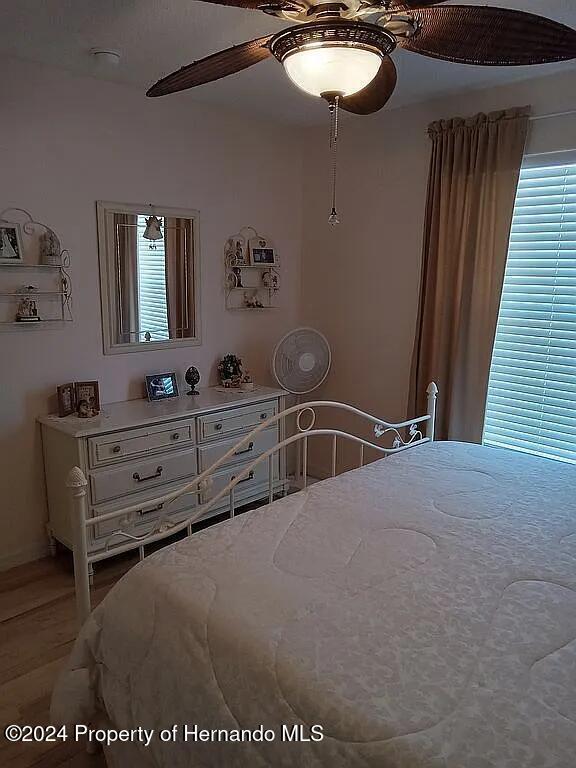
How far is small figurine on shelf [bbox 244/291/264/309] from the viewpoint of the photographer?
12.8 ft

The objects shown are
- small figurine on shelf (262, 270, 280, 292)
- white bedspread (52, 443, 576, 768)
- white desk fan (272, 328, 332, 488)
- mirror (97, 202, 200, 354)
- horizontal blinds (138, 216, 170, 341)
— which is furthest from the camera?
small figurine on shelf (262, 270, 280, 292)

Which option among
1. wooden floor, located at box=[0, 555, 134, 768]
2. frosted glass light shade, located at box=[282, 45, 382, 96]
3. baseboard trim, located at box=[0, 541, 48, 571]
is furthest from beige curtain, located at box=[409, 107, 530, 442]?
baseboard trim, located at box=[0, 541, 48, 571]

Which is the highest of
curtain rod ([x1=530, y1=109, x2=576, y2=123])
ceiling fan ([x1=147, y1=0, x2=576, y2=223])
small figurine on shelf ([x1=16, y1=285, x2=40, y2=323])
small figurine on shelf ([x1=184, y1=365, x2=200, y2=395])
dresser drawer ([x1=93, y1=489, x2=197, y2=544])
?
curtain rod ([x1=530, y1=109, x2=576, y2=123])

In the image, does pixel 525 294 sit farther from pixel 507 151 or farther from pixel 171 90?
pixel 171 90

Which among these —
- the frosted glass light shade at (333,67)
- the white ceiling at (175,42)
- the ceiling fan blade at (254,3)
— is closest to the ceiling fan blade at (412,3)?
the frosted glass light shade at (333,67)

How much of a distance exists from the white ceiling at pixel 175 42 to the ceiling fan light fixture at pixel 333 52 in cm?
88

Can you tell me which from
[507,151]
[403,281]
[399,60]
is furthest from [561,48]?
[403,281]

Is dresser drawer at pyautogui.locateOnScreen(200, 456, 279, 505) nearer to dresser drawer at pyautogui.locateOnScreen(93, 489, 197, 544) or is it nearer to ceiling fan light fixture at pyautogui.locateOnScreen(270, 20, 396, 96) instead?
dresser drawer at pyautogui.locateOnScreen(93, 489, 197, 544)

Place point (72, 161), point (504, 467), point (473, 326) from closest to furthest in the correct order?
1. point (504, 467)
2. point (72, 161)
3. point (473, 326)

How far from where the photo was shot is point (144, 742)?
4.57ft

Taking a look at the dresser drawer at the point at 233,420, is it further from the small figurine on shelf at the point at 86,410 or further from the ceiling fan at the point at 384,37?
the ceiling fan at the point at 384,37

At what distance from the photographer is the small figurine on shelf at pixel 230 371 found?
12.2ft

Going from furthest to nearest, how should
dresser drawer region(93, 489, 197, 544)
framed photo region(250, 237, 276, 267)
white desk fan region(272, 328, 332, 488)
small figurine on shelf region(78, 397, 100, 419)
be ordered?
framed photo region(250, 237, 276, 267) < white desk fan region(272, 328, 332, 488) < small figurine on shelf region(78, 397, 100, 419) < dresser drawer region(93, 489, 197, 544)

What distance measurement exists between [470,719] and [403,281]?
2893mm
